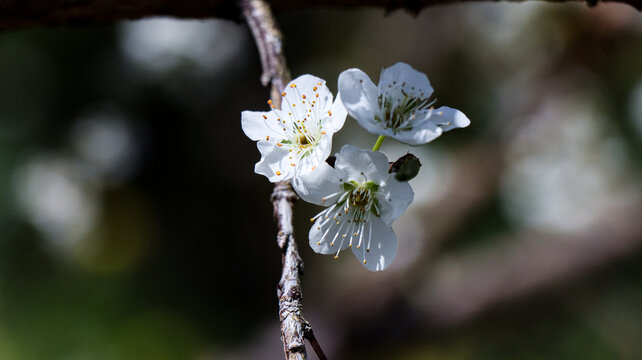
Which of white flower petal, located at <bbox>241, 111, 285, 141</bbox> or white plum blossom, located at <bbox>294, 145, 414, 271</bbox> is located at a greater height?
white flower petal, located at <bbox>241, 111, 285, 141</bbox>

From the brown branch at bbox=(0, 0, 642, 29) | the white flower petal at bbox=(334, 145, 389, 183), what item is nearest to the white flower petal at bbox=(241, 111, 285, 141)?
the white flower petal at bbox=(334, 145, 389, 183)

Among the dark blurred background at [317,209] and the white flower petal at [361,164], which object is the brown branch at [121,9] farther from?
the dark blurred background at [317,209]

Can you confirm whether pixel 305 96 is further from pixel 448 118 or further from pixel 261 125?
pixel 448 118

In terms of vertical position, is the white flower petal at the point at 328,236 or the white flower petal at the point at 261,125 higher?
the white flower petal at the point at 261,125

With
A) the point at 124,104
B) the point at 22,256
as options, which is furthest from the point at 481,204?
the point at 22,256

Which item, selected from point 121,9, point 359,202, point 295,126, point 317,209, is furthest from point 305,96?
point 317,209

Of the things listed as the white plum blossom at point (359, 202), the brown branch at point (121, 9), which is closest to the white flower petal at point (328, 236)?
the white plum blossom at point (359, 202)

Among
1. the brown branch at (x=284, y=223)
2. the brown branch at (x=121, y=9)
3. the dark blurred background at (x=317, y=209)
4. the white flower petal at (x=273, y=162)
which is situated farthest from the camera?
the dark blurred background at (x=317, y=209)

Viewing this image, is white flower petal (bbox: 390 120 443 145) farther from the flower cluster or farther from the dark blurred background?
the dark blurred background
